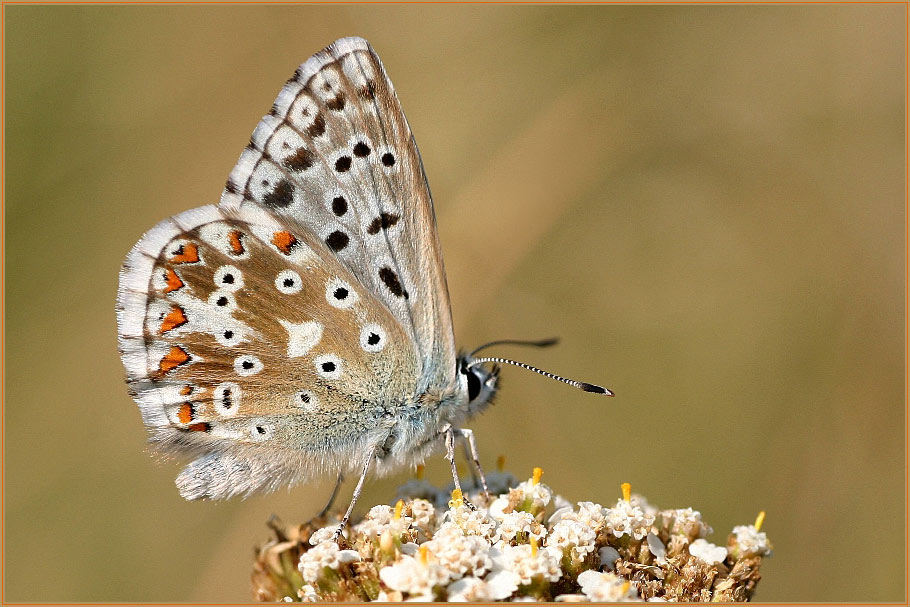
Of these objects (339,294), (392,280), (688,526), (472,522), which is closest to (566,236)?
(392,280)

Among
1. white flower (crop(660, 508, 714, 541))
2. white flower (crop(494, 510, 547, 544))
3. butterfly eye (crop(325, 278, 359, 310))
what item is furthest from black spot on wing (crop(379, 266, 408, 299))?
white flower (crop(660, 508, 714, 541))

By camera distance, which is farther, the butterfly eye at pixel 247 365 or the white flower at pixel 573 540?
the butterfly eye at pixel 247 365

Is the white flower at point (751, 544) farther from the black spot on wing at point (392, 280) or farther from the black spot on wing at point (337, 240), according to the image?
the black spot on wing at point (337, 240)

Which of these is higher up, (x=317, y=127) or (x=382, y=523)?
(x=317, y=127)

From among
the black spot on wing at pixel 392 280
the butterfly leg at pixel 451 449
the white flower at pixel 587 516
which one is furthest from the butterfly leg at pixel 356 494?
the white flower at pixel 587 516

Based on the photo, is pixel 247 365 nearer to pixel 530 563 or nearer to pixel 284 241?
pixel 284 241

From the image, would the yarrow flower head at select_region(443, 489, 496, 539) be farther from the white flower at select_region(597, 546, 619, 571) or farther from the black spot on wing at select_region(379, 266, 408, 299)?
the black spot on wing at select_region(379, 266, 408, 299)
